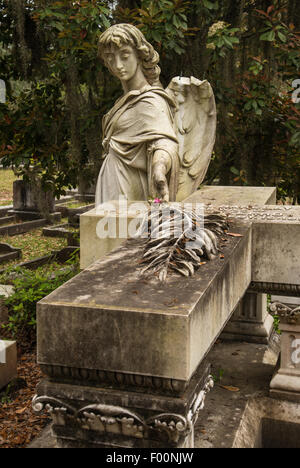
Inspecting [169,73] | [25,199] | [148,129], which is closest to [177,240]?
[148,129]

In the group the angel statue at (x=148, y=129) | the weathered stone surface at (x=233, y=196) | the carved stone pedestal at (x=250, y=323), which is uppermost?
the angel statue at (x=148, y=129)

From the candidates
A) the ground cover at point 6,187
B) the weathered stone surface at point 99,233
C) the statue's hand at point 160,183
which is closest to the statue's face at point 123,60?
the statue's hand at point 160,183

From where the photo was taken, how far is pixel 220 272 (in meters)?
2.44

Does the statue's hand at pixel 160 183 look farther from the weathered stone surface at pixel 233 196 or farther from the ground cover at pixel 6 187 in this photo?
the ground cover at pixel 6 187

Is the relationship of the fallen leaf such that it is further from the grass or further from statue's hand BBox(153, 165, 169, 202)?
the grass

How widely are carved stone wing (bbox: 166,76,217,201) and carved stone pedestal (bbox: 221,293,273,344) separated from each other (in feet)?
3.61

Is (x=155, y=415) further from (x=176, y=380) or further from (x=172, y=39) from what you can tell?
(x=172, y=39)

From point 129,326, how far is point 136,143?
2.81 meters

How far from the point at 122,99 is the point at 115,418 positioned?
10.7 ft

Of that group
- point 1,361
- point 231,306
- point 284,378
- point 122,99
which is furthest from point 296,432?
point 122,99

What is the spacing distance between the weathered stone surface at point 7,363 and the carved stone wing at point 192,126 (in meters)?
1.91

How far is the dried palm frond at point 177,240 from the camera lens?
2438 millimetres

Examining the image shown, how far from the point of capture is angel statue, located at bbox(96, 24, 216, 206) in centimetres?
437

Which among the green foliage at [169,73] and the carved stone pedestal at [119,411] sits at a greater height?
the green foliage at [169,73]
